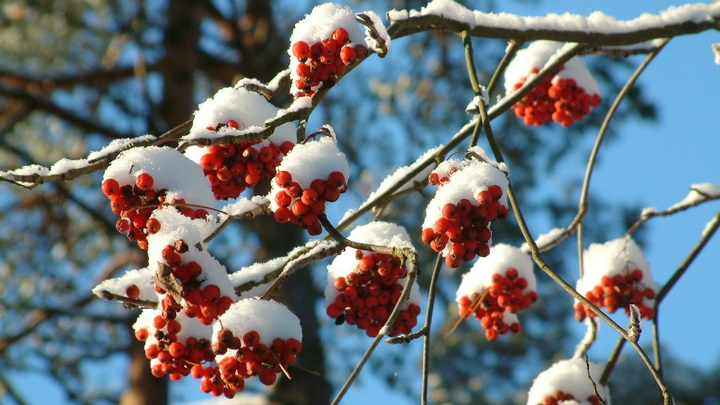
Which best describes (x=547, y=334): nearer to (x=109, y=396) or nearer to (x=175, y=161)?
(x=109, y=396)

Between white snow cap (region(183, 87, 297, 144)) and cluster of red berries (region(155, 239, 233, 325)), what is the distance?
492 mm

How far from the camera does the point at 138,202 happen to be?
5.86 feet

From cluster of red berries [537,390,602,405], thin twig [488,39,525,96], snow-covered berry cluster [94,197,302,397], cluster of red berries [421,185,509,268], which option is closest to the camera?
snow-covered berry cluster [94,197,302,397]

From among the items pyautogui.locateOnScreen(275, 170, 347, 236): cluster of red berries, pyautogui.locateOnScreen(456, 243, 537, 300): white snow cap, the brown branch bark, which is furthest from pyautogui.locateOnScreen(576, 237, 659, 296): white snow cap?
pyautogui.locateOnScreen(275, 170, 347, 236): cluster of red berries

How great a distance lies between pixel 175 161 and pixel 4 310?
7.79 meters

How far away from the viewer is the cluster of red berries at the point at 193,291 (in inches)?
64.9

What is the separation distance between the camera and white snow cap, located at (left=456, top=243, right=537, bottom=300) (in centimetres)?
281

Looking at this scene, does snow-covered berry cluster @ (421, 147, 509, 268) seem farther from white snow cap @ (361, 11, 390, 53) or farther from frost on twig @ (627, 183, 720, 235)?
frost on twig @ (627, 183, 720, 235)

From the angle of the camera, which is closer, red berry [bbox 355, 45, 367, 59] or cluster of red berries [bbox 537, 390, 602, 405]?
red berry [bbox 355, 45, 367, 59]

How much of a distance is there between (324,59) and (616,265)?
1653 millimetres

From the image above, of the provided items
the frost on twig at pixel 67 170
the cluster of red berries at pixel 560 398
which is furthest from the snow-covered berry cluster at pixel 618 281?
the frost on twig at pixel 67 170

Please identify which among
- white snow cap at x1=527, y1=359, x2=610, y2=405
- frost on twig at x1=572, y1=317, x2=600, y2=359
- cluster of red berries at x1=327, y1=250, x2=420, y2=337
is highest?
frost on twig at x1=572, y1=317, x2=600, y2=359

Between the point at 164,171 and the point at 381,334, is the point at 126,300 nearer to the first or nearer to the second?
the point at 164,171

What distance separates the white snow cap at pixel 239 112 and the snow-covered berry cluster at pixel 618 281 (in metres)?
1.51
